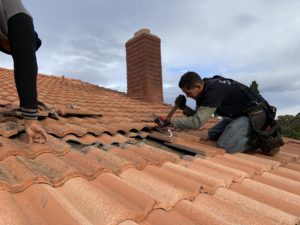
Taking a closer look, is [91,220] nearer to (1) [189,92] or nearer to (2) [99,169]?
(2) [99,169]

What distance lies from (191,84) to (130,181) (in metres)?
1.73

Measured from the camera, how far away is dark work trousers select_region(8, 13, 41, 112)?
1.99 m

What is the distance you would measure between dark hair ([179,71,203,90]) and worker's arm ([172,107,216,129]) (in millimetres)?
294

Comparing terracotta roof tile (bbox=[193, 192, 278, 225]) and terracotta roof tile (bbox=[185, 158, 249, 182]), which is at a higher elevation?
terracotta roof tile (bbox=[185, 158, 249, 182])

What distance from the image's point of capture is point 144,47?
7211 millimetres

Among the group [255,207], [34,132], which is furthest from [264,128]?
[34,132]

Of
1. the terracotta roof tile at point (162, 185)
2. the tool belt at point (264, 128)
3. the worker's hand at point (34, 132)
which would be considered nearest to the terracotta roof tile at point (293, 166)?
the tool belt at point (264, 128)

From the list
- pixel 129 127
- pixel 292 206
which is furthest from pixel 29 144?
pixel 292 206

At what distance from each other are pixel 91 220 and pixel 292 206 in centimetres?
127

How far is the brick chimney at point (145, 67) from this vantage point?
714cm

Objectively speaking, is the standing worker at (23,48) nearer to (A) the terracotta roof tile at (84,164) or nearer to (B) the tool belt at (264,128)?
(A) the terracotta roof tile at (84,164)

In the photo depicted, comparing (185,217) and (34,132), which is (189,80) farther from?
(185,217)

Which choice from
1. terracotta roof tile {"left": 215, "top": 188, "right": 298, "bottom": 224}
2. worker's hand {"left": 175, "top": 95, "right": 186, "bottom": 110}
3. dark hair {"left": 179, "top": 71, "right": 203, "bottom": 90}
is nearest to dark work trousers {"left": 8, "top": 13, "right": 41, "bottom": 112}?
terracotta roof tile {"left": 215, "top": 188, "right": 298, "bottom": 224}

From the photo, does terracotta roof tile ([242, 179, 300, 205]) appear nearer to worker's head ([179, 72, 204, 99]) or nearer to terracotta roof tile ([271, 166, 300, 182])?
terracotta roof tile ([271, 166, 300, 182])
